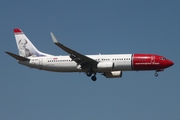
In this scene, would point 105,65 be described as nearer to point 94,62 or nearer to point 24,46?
point 94,62

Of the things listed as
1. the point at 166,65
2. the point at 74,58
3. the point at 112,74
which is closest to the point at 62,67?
the point at 74,58

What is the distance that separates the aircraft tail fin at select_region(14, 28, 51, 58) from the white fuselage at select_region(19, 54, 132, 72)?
2495mm

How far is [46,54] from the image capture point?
251 ft

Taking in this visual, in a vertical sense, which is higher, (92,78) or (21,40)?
(21,40)

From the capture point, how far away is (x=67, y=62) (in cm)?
7250

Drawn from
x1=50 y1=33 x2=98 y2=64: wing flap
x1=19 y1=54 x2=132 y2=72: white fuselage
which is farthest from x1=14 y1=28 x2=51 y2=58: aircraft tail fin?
x1=50 y1=33 x2=98 y2=64: wing flap

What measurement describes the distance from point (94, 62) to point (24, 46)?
1426 centimetres

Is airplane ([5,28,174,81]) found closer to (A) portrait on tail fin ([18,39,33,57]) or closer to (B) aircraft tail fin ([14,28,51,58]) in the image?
(B) aircraft tail fin ([14,28,51,58])

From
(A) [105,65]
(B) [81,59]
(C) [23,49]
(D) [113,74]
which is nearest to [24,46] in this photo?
(C) [23,49]

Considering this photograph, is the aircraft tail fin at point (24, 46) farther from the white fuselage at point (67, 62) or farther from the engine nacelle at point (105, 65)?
the engine nacelle at point (105, 65)

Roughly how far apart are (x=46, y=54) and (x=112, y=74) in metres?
11.1

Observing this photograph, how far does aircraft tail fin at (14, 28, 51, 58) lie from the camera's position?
254ft

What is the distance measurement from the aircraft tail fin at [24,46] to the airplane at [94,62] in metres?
0.18

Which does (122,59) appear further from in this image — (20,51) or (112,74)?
(20,51)
